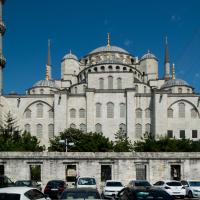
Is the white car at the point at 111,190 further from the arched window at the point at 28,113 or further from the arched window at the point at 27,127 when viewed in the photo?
the arched window at the point at 28,113

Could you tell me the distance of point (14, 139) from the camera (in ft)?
159

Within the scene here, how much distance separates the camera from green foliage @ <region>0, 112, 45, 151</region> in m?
41.2

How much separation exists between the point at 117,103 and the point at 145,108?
12.5 ft

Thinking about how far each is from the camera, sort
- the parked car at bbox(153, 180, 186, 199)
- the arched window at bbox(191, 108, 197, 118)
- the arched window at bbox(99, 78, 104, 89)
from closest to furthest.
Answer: the parked car at bbox(153, 180, 186, 199), the arched window at bbox(191, 108, 197, 118), the arched window at bbox(99, 78, 104, 89)

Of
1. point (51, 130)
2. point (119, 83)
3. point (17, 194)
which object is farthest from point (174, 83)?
point (17, 194)

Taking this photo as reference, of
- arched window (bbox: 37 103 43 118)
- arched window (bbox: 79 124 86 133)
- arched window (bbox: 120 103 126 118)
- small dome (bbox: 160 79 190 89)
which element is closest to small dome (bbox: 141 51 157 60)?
small dome (bbox: 160 79 190 89)

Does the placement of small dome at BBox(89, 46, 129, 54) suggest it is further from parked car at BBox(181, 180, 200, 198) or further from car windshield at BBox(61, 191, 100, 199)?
car windshield at BBox(61, 191, 100, 199)

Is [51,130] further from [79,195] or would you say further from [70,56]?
[79,195]

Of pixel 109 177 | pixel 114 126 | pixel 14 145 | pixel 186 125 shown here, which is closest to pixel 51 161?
pixel 109 177

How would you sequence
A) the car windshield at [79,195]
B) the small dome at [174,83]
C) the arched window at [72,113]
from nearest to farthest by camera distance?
1. the car windshield at [79,195]
2. the arched window at [72,113]
3. the small dome at [174,83]

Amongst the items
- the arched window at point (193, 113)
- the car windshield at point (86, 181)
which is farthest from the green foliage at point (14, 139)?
the arched window at point (193, 113)

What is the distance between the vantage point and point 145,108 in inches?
2188

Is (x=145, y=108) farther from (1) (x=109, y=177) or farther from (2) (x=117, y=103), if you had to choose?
(1) (x=109, y=177)

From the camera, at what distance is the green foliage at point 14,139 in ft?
135
